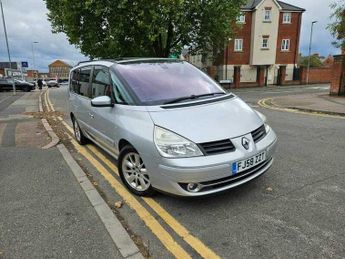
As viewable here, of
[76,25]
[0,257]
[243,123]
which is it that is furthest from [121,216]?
[76,25]

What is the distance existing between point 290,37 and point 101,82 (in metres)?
36.6

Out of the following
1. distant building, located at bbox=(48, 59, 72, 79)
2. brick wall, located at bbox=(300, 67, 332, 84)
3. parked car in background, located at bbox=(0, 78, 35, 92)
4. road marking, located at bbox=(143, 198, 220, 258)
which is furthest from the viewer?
distant building, located at bbox=(48, 59, 72, 79)

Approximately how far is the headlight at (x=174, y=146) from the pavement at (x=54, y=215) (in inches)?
38.0

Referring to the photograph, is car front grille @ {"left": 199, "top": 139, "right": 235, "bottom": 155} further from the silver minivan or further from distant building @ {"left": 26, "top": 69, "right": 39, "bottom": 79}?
distant building @ {"left": 26, "top": 69, "right": 39, "bottom": 79}

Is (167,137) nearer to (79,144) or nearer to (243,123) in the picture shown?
(243,123)

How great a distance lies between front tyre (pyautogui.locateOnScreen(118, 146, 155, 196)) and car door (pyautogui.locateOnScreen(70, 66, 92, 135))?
1.75m

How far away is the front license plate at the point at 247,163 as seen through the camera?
3336 mm

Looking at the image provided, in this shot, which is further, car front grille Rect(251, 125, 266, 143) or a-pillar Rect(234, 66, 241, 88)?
a-pillar Rect(234, 66, 241, 88)

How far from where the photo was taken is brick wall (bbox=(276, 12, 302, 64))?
3600cm

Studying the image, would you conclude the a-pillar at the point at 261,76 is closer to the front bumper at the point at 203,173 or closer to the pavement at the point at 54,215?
the pavement at the point at 54,215

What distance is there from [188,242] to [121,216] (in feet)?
3.11

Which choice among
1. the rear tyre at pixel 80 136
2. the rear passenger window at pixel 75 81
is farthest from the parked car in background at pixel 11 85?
the rear tyre at pixel 80 136

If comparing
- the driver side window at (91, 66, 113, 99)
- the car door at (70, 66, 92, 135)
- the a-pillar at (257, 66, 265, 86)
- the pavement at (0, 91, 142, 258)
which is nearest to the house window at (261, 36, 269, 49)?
the a-pillar at (257, 66, 265, 86)

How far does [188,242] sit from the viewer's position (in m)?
2.94
